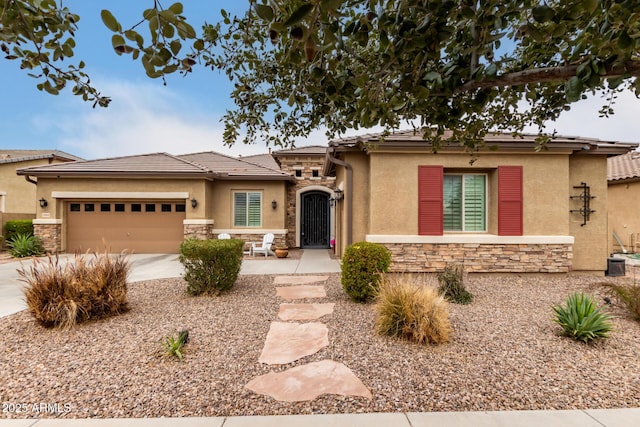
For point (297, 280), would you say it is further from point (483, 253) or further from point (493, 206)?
point (493, 206)

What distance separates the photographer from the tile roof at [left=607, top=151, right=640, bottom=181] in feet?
42.8

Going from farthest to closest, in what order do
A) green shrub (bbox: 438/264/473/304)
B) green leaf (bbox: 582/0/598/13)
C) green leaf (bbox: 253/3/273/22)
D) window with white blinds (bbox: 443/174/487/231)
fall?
window with white blinds (bbox: 443/174/487/231)
green shrub (bbox: 438/264/473/304)
green leaf (bbox: 582/0/598/13)
green leaf (bbox: 253/3/273/22)

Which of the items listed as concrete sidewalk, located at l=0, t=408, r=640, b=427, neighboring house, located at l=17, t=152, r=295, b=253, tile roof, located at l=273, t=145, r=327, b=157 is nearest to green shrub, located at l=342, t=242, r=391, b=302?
concrete sidewalk, located at l=0, t=408, r=640, b=427

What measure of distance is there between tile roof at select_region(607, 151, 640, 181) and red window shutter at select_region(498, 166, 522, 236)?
8092 mm

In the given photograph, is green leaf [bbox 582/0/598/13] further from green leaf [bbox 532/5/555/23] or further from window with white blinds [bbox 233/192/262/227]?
window with white blinds [bbox 233/192/262/227]

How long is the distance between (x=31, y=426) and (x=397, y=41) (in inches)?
154

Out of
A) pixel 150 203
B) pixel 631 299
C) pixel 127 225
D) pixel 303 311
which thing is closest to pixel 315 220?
pixel 150 203

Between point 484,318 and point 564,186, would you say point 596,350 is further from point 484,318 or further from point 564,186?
point 564,186

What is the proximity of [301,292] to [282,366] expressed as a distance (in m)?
2.92

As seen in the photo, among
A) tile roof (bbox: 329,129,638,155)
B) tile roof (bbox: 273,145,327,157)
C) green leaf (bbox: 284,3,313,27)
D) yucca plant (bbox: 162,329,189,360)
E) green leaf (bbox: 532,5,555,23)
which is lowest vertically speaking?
yucca plant (bbox: 162,329,189,360)

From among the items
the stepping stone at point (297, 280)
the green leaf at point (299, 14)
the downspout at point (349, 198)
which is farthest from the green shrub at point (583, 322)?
the green leaf at point (299, 14)

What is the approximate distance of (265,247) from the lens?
11422 millimetres

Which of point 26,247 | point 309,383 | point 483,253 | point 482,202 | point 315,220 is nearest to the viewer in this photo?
point 309,383

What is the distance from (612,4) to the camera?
1764 millimetres
